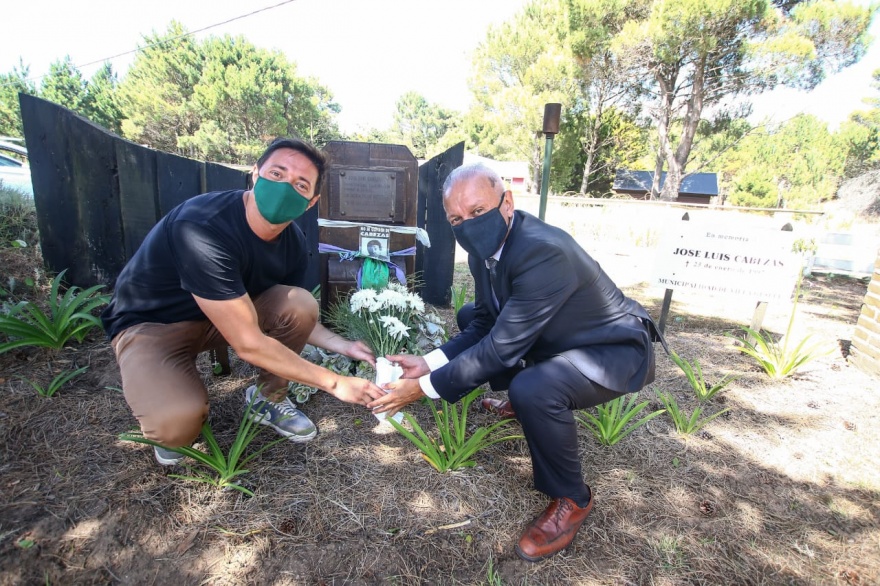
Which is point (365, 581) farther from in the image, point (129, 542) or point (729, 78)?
point (729, 78)

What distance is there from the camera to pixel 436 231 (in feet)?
14.1

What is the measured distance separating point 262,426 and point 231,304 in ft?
2.91

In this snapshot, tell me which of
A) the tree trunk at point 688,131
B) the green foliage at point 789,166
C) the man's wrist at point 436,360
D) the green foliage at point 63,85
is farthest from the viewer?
the green foliage at point 789,166

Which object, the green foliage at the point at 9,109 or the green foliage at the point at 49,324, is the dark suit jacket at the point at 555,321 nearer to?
the green foliage at the point at 49,324

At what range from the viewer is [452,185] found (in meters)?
1.77

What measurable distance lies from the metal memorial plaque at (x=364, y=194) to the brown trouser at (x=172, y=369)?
1485mm

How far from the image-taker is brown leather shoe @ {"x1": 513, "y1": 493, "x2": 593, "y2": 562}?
4.98 feet

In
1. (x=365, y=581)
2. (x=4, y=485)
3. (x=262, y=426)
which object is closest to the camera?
(x=365, y=581)

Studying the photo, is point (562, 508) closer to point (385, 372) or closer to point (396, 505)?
point (396, 505)

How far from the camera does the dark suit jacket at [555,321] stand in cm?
160

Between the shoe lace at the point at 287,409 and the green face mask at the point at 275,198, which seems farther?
Result: the shoe lace at the point at 287,409

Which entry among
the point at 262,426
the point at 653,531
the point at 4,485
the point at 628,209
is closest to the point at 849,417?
the point at 653,531

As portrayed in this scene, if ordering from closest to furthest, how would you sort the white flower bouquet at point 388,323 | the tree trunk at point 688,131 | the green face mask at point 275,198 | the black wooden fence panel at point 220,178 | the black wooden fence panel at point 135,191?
1. the green face mask at point 275,198
2. the white flower bouquet at point 388,323
3. the black wooden fence panel at point 135,191
4. the black wooden fence panel at point 220,178
5. the tree trunk at point 688,131

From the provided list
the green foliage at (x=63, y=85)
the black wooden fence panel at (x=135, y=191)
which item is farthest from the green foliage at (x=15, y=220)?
the green foliage at (x=63, y=85)
